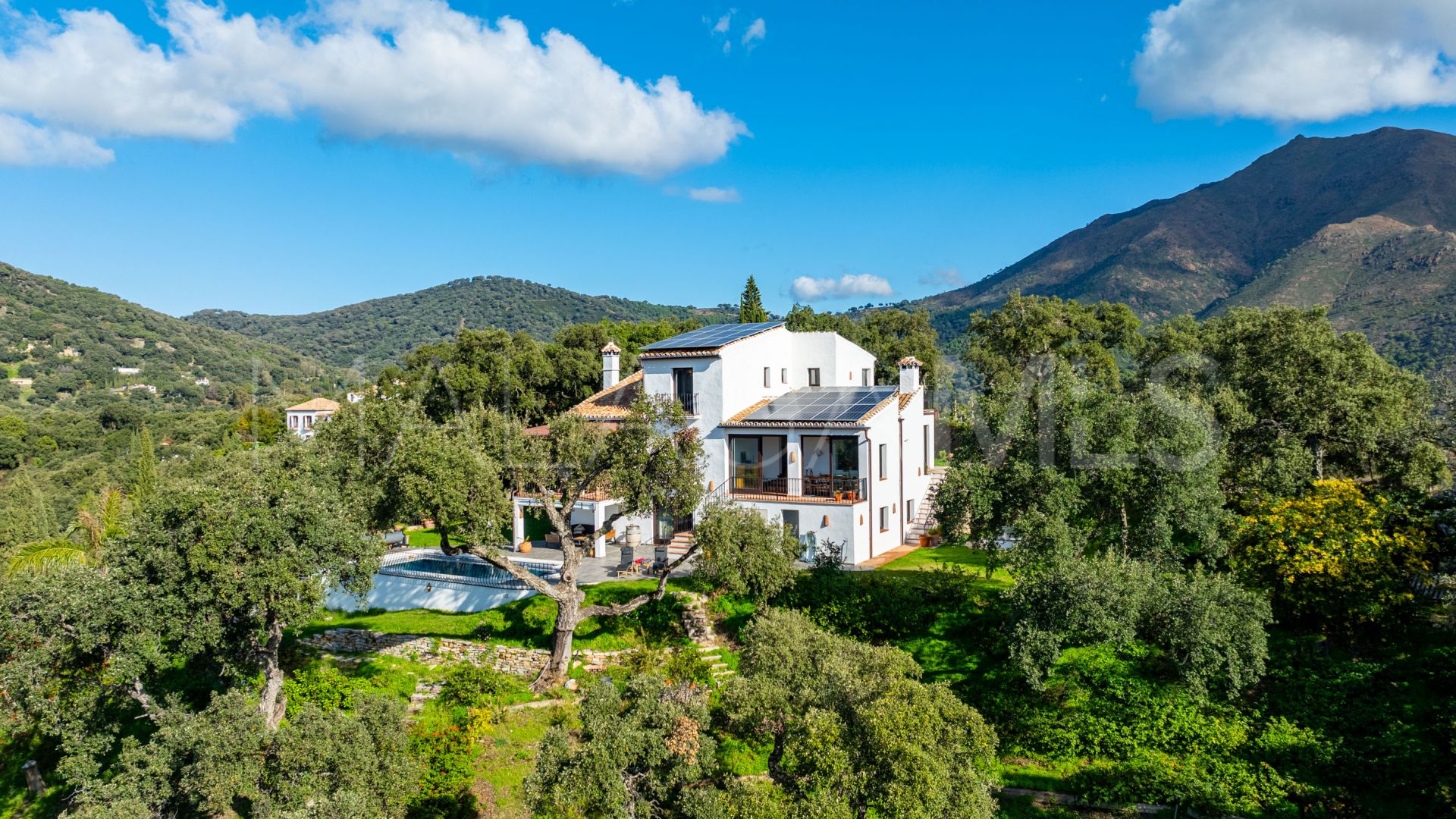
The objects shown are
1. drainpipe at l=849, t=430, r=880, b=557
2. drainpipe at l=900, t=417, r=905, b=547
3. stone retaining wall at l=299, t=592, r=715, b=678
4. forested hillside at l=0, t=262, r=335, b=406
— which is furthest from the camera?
forested hillside at l=0, t=262, r=335, b=406

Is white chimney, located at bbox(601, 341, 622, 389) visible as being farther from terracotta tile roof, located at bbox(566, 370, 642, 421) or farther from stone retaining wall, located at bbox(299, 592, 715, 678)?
stone retaining wall, located at bbox(299, 592, 715, 678)

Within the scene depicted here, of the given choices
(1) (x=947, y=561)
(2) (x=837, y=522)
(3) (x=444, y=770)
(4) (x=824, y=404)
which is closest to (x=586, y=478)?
(3) (x=444, y=770)

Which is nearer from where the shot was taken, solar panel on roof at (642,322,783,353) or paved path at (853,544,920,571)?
paved path at (853,544,920,571)

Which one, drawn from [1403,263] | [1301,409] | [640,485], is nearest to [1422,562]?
[1301,409]

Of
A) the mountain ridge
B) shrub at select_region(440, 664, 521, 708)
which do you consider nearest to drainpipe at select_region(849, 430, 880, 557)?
shrub at select_region(440, 664, 521, 708)

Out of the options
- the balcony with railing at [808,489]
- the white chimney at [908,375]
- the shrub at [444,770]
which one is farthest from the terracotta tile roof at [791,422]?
the shrub at [444,770]

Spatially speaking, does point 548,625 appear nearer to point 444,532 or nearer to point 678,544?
point 444,532
